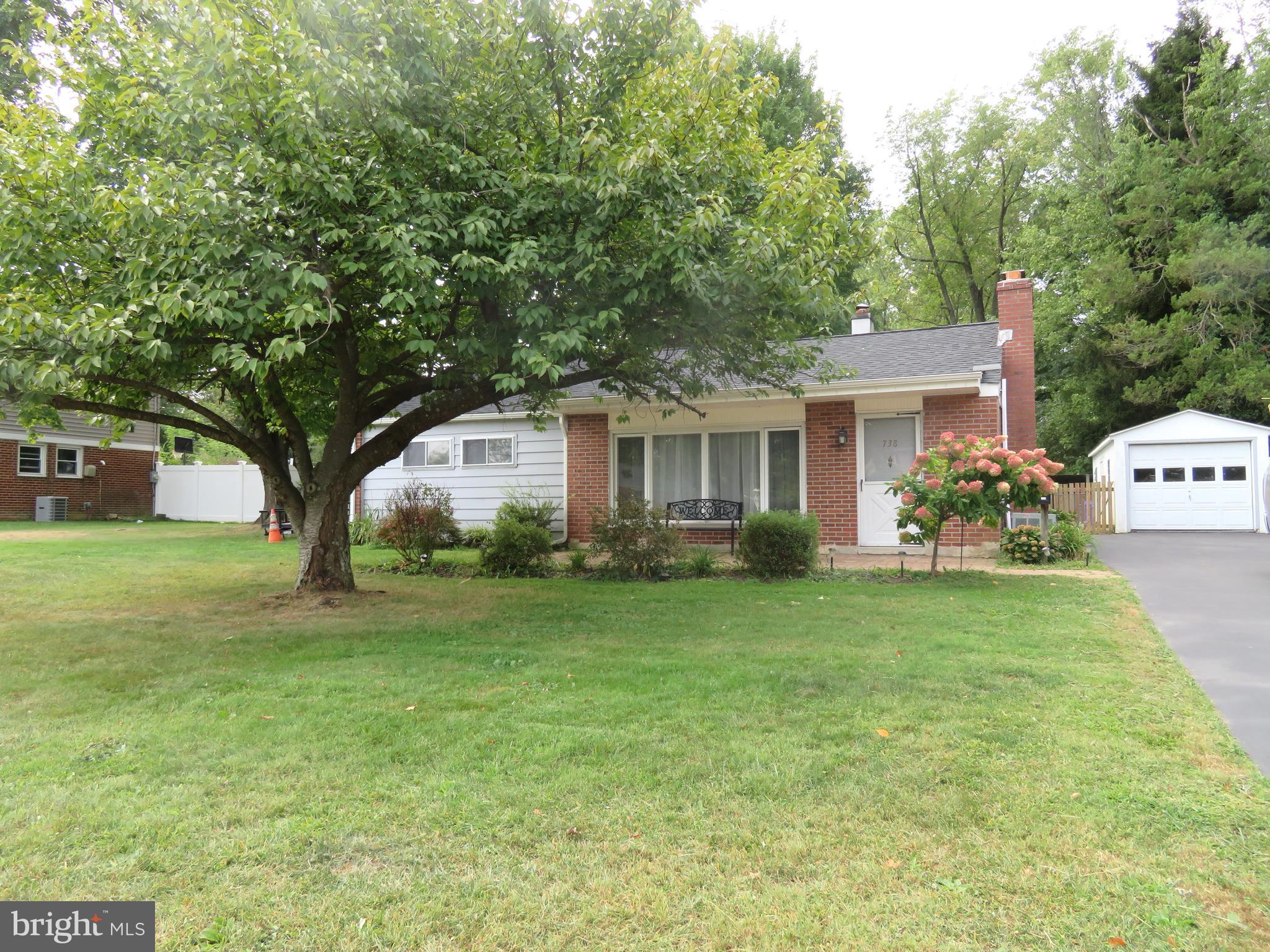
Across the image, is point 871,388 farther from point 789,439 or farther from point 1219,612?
point 1219,612

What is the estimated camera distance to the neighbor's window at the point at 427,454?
15711mm

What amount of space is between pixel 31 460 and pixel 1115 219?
34.7m

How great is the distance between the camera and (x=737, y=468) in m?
13.2

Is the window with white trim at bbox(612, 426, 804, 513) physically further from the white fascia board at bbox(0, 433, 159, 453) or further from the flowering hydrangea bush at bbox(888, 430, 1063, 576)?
the white fascia board at bbox(0, 433, 159, 453)

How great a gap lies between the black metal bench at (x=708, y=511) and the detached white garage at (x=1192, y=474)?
1134 centimetres

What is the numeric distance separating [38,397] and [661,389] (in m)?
5.70

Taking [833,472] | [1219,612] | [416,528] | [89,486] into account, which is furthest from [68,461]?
[1219,612]

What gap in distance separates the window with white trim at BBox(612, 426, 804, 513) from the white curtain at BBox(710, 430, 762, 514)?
1 centimetres

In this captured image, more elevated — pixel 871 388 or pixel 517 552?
pixel 871 388

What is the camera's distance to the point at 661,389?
8.75 metres

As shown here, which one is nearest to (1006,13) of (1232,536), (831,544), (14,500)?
(1232,536)

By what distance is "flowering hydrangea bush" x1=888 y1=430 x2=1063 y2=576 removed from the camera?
354 inches

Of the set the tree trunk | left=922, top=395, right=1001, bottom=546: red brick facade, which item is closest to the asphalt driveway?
left=922, top=395, right=1001, bottom=546: red brick facade

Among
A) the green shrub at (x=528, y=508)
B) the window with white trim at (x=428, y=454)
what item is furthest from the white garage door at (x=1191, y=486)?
the window with white trim at (x=428, y=454)
